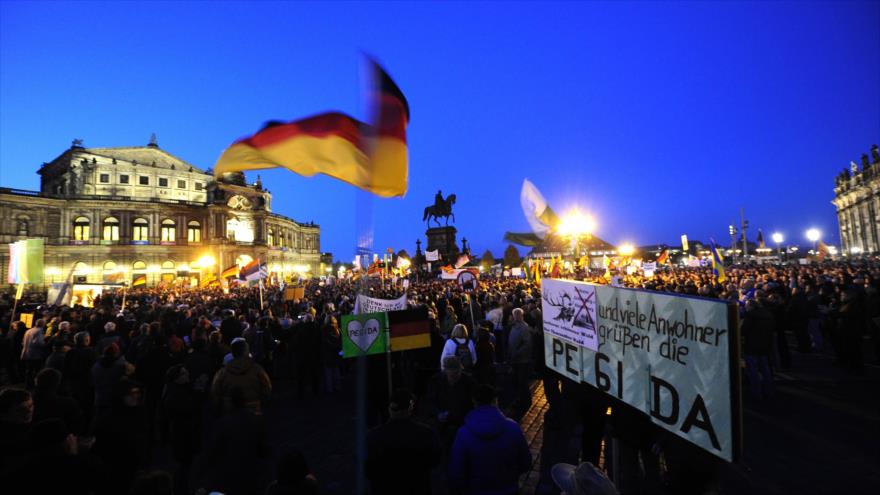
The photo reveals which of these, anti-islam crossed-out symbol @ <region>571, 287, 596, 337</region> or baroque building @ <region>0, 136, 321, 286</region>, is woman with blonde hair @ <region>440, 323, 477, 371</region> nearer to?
Answer: anti-islam crossed-out symbol @ <region>571, 287, 596, 337</region>

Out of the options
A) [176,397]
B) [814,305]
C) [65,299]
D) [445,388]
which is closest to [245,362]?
[176,397]

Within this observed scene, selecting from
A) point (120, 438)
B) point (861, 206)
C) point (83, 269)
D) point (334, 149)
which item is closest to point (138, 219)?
point (83, 269)

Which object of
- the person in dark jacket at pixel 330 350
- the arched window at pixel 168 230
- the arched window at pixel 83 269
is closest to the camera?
the person in dark jacket at pixel 330 350

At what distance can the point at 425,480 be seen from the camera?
341 centimetres

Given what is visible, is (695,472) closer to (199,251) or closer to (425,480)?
(425,480)

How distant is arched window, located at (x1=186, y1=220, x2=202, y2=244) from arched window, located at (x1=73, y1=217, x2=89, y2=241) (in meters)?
11.4

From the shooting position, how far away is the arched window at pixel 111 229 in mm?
54594

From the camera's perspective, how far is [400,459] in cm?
330

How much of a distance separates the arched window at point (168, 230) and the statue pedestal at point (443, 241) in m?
41.9

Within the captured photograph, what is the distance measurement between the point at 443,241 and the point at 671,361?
1489 inches

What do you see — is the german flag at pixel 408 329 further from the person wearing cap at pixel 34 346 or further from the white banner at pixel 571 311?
the person wearing cap at pixel 34 346

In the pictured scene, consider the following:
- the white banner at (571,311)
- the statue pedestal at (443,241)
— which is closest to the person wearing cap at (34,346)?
the white banner at (571,311)

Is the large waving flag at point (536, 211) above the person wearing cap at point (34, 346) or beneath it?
above

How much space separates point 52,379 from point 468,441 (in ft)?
16.9
